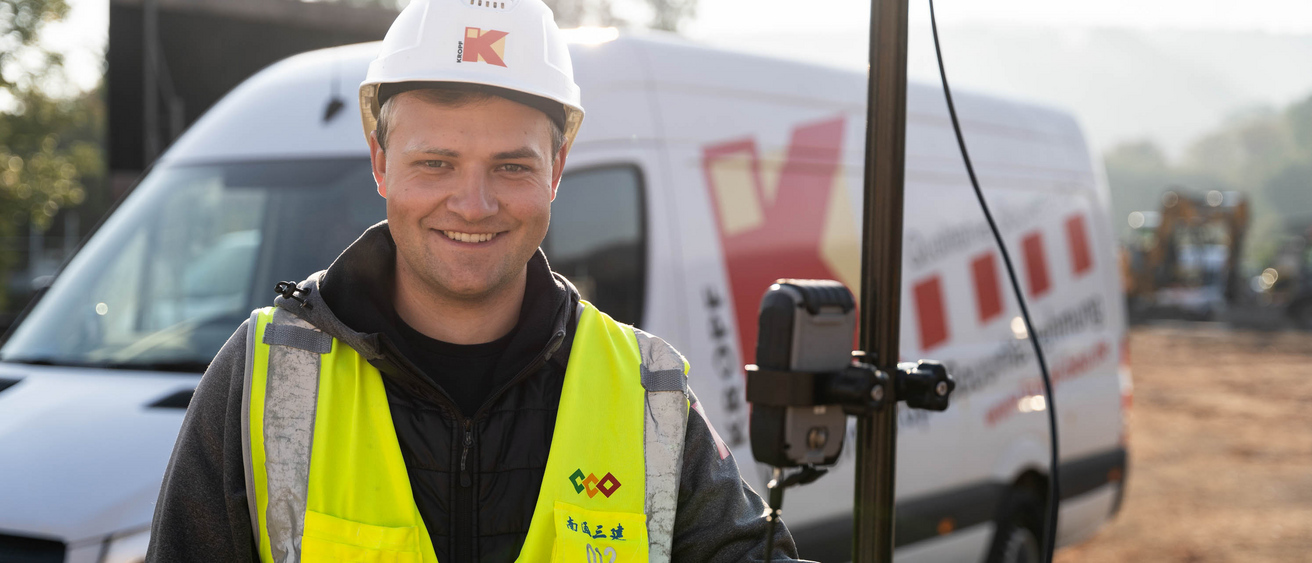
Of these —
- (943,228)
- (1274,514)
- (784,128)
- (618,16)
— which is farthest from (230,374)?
(618,16)

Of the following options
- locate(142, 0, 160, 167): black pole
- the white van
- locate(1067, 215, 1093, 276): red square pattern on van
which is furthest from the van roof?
locate(142, 0, 160, 167): black pole

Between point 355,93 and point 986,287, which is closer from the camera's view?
point 355,93

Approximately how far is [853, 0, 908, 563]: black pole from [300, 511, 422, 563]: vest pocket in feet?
2.32

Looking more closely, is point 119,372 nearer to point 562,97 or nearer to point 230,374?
point 230,374

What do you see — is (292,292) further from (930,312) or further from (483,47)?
(930,312)

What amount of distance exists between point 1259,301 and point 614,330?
32216mm

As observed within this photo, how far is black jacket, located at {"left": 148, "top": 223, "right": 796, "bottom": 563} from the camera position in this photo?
1.73 m

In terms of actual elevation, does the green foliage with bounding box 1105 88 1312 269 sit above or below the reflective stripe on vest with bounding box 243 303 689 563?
above

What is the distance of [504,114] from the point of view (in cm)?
190

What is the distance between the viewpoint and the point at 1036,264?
217 inches

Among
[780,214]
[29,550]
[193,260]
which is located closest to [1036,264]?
[780,214]

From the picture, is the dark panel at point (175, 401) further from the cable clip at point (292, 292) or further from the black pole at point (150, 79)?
the black pole at point (150, 79)

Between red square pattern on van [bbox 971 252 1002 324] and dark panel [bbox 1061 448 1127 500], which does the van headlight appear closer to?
red square pattern on van [bbox 971 252 1002 324]

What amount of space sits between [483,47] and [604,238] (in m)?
1.84
